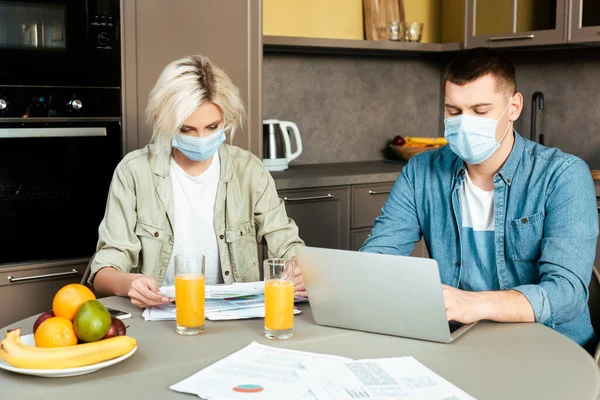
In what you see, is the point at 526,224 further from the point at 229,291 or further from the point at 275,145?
the point at 275,145

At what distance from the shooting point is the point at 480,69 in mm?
1947

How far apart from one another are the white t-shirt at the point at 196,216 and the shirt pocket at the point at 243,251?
44mm

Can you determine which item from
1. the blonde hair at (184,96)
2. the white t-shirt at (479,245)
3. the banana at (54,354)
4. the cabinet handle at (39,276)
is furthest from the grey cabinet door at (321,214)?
the banana at (54,354)

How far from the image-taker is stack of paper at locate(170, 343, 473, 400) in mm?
1230

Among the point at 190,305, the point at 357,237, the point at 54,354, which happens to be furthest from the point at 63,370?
the point at 357,237

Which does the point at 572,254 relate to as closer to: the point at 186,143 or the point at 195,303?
the point at 195,303

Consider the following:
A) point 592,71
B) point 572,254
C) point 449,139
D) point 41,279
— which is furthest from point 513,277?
point 592,71

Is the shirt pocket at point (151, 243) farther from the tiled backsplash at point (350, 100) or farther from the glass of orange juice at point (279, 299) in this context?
the tiled backsplash at point (350, 100)

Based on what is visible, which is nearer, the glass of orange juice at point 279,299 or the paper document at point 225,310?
the glass of orange juice at point 279,299

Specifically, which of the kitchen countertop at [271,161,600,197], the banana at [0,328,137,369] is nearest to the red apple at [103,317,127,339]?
the banana at [0,328,137,369]

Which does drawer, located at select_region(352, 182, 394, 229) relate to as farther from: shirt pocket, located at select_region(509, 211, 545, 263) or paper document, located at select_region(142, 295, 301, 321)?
paper document, located at select_region(142, 295, 301, 321)

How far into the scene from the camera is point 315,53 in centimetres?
401

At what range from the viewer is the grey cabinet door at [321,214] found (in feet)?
11.1

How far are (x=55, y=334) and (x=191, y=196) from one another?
955mm
